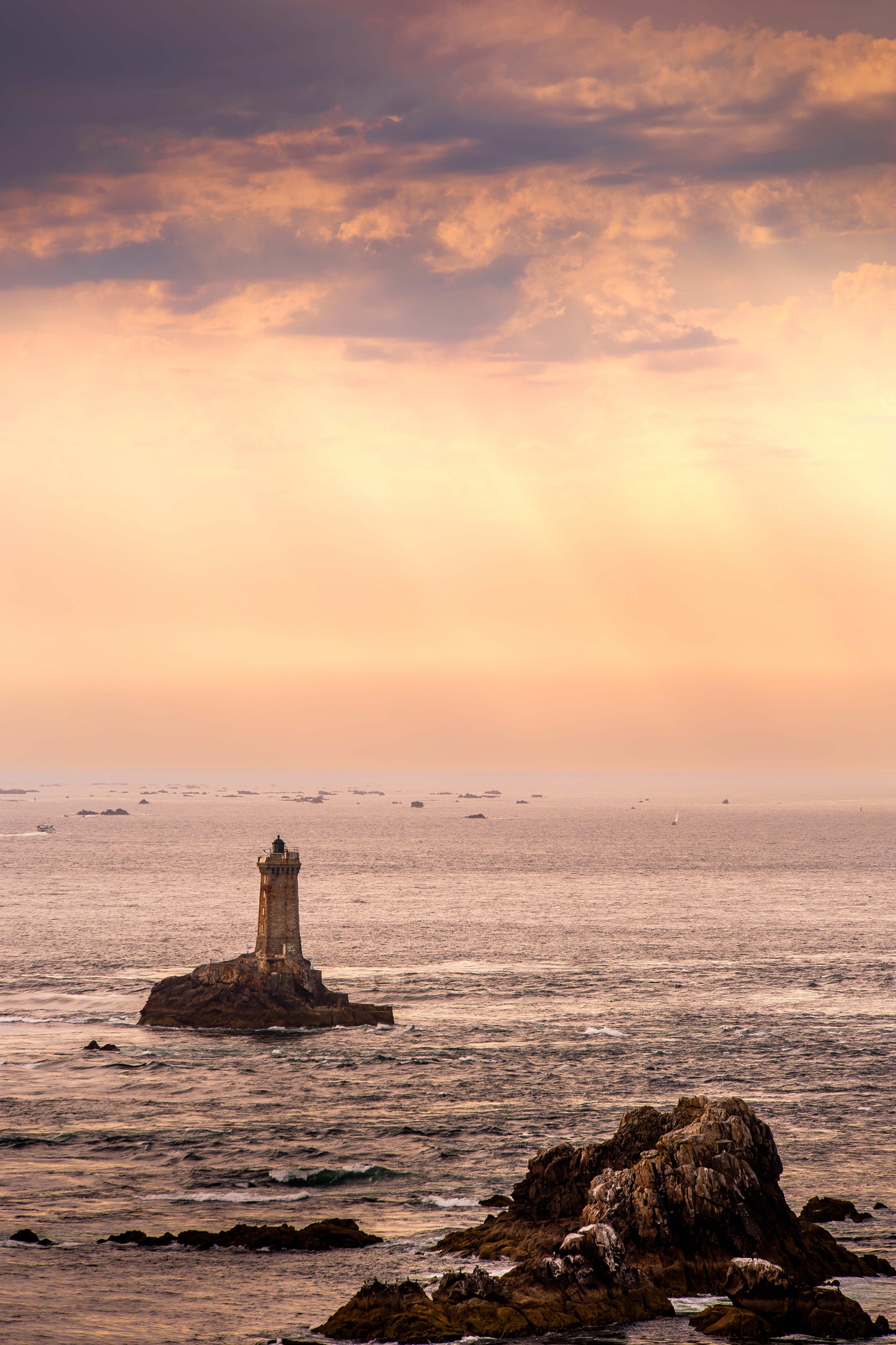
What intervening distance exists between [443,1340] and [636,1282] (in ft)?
26.6

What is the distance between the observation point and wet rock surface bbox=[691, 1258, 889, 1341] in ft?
144

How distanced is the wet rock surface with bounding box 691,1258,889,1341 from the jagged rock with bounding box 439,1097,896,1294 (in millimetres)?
1511

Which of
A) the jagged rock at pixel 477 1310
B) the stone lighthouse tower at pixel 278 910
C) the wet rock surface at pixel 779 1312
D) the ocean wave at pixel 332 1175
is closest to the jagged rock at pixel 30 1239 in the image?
the ocean wave at pixel 332 1175

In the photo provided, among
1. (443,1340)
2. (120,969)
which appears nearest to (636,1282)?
(443,1340)

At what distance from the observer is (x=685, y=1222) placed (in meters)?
49.4

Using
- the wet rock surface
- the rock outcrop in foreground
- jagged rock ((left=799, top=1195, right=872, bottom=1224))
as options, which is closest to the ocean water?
jagged rock ((left=799, top=1195, right=872, bottom=1224))

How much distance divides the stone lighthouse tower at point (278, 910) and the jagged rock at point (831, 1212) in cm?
5257

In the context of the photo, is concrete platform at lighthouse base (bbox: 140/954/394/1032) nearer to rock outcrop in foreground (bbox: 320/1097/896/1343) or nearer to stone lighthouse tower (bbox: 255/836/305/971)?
stone lighthouse tower (bbox: 255/836/305/971)

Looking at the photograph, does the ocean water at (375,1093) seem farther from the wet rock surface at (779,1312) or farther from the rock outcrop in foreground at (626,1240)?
the rock outcrop in foreground at (626,1240)

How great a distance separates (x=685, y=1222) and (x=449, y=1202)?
13.0 m

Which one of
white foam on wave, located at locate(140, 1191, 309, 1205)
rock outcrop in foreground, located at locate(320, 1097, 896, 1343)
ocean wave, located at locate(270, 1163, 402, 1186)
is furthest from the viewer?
ocean wave, located at locate(270, 1163, 402, 1186)

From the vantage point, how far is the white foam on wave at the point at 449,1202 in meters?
57.8

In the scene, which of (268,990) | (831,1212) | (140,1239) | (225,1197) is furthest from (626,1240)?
(268,990)

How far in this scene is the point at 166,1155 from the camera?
214 ft
